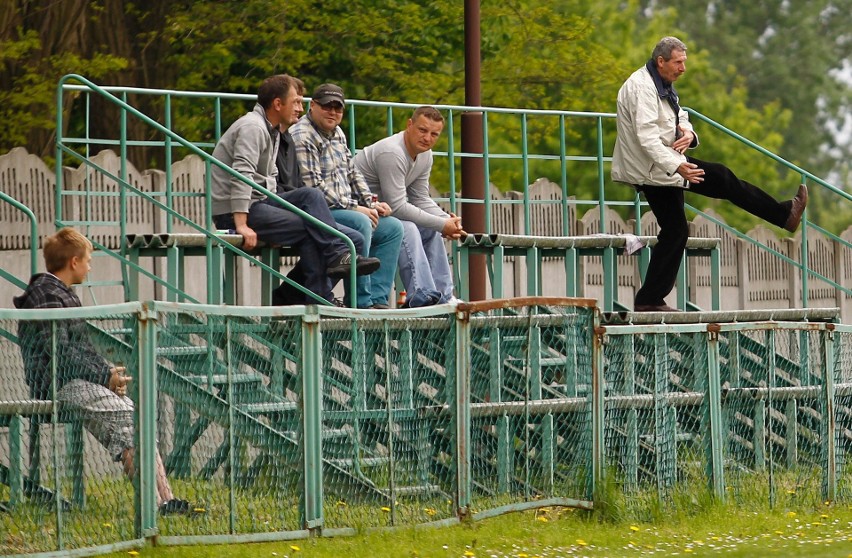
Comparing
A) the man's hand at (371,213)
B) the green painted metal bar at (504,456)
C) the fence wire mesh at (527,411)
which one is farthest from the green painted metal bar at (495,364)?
the man's hand at (371,213)

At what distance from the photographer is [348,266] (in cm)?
1175

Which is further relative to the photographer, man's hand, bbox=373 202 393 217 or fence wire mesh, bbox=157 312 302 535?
man's hand, bbox=373 202 393 217

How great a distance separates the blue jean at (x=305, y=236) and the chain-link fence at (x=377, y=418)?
138cm

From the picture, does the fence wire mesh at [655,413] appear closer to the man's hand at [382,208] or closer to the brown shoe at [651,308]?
the brown shoe at [651,308]

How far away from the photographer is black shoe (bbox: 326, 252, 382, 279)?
11.7 m

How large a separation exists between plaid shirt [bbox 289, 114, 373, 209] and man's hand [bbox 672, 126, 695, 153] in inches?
89.3

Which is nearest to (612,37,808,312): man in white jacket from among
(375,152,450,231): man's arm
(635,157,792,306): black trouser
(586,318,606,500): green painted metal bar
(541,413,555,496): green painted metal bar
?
(635,157,792,306): black trouser

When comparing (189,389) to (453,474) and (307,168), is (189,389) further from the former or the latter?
(307,168)

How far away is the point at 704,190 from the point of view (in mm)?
13562

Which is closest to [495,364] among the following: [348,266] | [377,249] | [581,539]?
[581,539]

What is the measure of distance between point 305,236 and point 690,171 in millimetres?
2887

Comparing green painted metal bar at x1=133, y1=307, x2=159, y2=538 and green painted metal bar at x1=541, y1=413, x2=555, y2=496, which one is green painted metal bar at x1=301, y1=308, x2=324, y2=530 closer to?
green painted metal bar at x1=133, y1=307, x2=159, y2=538

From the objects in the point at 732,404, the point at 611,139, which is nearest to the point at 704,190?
the point at 732,404

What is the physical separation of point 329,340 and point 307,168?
2.98 m
